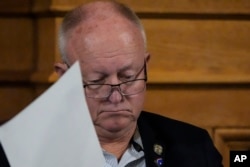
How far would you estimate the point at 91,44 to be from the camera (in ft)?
3.69

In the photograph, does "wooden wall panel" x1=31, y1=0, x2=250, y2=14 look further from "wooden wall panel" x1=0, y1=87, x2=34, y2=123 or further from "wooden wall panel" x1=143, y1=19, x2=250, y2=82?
"wooden wall panel" x1=0, y1=87, x2=34, y2=123

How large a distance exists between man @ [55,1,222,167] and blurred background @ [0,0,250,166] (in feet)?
1.42

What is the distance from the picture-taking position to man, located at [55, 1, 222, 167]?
3.66 feet

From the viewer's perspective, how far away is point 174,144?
1.33 m

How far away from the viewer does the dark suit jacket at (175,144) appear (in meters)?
1.27

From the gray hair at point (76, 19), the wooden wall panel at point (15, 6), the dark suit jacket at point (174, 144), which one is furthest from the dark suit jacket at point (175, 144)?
the wooden wall panel at point (15, 6)

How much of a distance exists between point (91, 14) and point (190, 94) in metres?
0.62

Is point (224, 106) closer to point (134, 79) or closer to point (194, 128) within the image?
point (194, 128)

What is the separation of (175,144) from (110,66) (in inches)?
12.3

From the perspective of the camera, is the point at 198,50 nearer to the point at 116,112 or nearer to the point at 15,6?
the point at 15,6

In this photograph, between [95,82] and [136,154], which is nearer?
[95,82]

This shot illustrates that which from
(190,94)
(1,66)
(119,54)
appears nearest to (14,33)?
(1,66)

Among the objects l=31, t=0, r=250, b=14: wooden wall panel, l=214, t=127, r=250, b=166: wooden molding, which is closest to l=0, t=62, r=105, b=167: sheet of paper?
l=31, t=0, r=250, b=14: wooden wall panel

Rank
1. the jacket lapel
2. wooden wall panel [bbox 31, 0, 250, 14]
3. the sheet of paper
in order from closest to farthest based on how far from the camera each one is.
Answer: the sheet of paper
the jacket lapel
wooden wall panel [bbox 31, 0, 250, 14]
